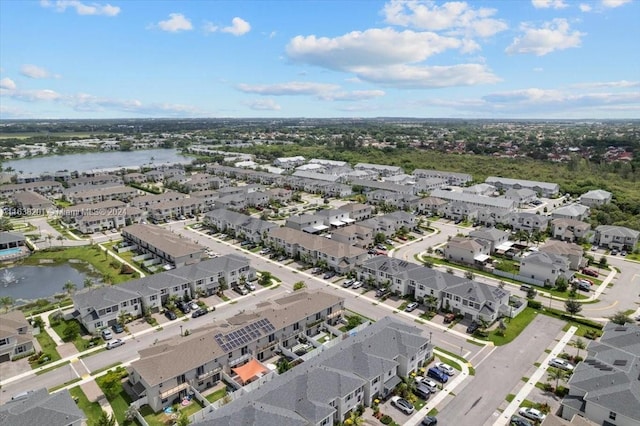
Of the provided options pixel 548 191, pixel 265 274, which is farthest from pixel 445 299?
pixel 548 191

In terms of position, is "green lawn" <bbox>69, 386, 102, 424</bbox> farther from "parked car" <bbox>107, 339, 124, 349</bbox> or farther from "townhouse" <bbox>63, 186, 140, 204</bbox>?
"townhouse" <bbox>63, 186, 140, 204</bbox>

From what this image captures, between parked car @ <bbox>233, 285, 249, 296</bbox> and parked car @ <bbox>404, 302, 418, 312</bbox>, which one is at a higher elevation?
parked car @ <bbox>233, 285, 249, 296</bbox>

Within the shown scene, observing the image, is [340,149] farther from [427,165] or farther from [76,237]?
[76,237]

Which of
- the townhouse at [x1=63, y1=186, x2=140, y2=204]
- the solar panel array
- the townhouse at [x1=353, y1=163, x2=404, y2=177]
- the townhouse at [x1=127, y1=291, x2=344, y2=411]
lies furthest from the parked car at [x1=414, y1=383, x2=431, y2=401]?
the townhouse at [x1=353, y1=163, x2=404, y2=177]

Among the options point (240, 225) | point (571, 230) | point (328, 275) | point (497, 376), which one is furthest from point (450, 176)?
point (497, 376)

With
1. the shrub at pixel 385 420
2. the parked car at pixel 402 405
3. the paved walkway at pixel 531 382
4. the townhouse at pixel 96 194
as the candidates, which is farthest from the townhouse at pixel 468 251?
the townhouse at pixel 96 194

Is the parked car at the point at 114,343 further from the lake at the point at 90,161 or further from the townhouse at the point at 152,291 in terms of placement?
the lake at the point at 90,161
